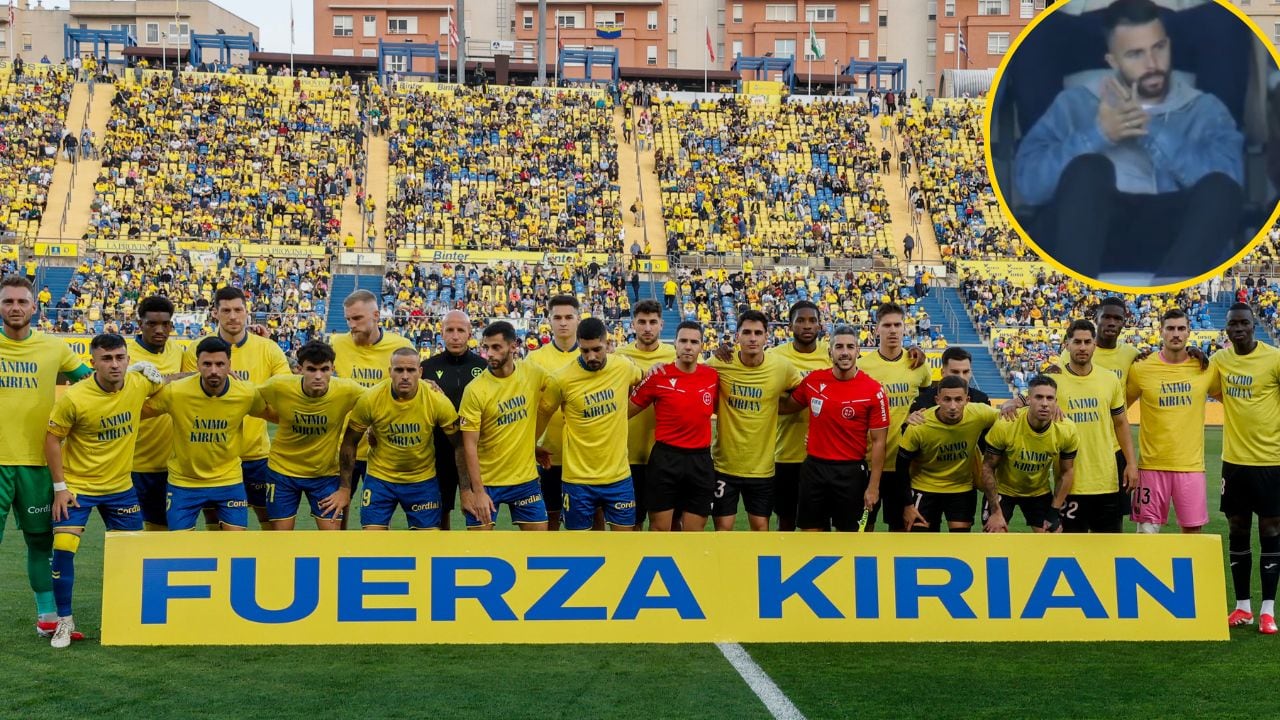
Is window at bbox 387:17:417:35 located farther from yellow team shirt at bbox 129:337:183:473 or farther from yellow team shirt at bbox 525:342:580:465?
yellow team shirt at bbox 129:337:183:473

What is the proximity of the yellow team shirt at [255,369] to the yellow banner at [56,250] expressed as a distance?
31.5 meters

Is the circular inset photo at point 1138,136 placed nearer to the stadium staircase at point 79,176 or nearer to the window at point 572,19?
the stadium staircase at point 79,176

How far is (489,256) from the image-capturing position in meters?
40.2

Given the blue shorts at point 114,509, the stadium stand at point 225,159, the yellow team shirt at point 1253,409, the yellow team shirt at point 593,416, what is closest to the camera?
the blue shorts at point 114,509

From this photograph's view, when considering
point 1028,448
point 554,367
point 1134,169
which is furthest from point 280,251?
point 1028,448

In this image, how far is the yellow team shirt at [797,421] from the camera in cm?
945

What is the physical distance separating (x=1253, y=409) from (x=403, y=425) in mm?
5330

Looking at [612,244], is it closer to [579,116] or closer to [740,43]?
[579,116]

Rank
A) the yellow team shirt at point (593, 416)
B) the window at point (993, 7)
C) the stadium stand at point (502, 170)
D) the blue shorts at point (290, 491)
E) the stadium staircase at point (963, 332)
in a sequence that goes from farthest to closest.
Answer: the window at point (993, 7) < the stadium stand at point (502, 170) < the stadium staircase at point (963, 332) < the blue shorts at point (290, 491) < the yellow team shirt at point (593, 416)

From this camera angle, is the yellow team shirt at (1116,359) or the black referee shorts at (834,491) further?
the yellow team shirt at (1116,359)

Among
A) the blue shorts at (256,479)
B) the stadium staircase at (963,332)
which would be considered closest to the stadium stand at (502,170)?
the stadium staircase at (963,332)

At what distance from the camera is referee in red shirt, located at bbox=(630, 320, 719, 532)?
8922 mm

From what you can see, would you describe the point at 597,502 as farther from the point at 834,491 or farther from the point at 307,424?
the point at 307,424

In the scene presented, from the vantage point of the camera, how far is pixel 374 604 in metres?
7.16
